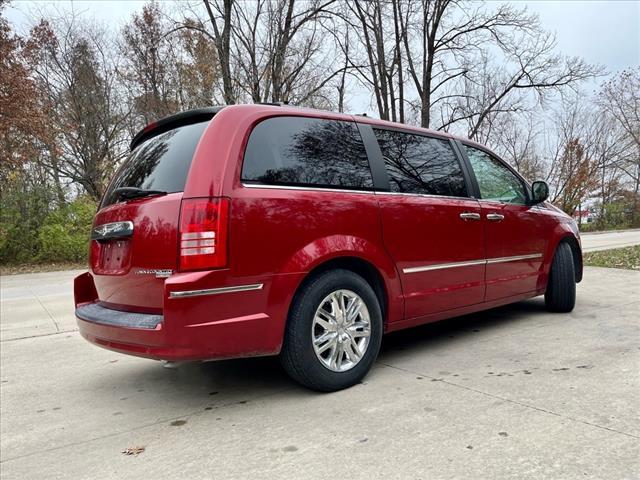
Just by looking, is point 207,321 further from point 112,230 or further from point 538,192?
point 538,192

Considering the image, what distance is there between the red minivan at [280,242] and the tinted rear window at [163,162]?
0.04ft

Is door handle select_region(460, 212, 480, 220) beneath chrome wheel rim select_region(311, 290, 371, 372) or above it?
above

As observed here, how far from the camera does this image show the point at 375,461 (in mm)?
2266

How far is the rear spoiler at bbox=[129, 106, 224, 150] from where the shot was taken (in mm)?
3117

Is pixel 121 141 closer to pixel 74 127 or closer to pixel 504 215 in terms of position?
pixel 74 127

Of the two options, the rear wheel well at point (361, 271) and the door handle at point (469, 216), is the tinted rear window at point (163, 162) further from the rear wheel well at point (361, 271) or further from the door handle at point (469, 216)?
the door handle at point (469, 216)

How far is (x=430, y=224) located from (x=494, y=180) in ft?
4.29

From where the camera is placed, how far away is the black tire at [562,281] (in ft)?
16.9

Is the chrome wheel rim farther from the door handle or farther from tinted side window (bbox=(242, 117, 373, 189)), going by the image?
the door handle

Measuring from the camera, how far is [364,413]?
9.29 feet

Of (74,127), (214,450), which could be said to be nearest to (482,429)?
(214,450)

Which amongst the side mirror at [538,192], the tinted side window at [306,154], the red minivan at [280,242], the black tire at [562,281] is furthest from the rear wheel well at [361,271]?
the black tire at [562,281]

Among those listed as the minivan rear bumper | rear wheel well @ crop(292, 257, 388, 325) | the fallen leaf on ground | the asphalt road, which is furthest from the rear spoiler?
the fallen leaf on ground

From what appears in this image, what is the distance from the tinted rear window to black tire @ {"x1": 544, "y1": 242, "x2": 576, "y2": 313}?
3.97m
